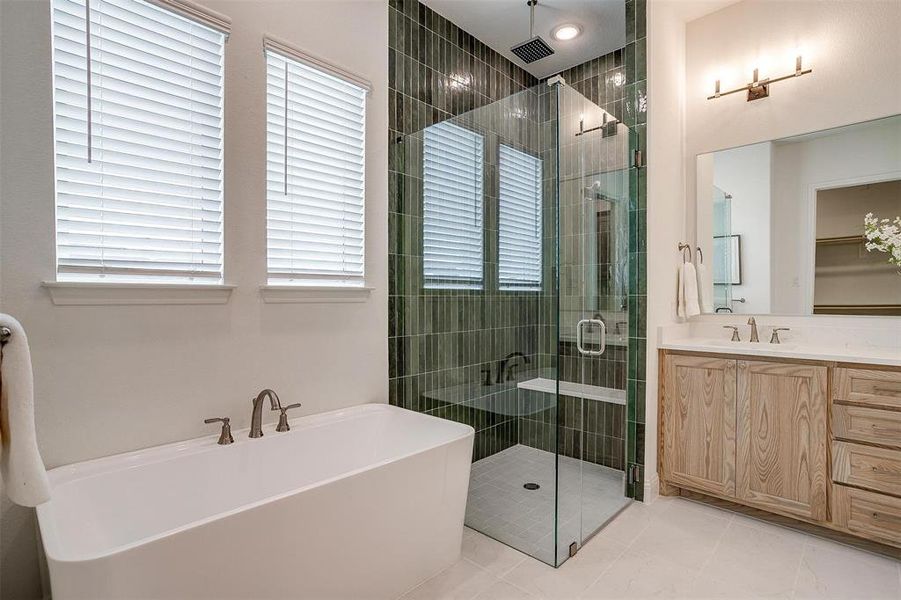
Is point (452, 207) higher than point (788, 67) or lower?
lower

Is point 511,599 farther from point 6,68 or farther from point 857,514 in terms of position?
point 6,68

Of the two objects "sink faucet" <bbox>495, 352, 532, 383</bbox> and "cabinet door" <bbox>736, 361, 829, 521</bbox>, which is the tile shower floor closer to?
"sink faucet" <bbox>495, 352, 532, 383</bbox>

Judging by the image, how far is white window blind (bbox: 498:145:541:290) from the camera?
90.2 inches

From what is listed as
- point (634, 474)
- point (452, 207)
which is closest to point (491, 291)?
point (452, 207)

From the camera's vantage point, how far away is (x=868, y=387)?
2092 mm

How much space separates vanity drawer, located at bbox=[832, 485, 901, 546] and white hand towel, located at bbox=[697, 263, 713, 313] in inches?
47.1

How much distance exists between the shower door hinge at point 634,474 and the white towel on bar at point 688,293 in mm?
1005

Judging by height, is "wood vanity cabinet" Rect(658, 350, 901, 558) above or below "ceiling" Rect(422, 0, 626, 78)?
below

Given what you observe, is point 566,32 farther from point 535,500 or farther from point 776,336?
point 535,500

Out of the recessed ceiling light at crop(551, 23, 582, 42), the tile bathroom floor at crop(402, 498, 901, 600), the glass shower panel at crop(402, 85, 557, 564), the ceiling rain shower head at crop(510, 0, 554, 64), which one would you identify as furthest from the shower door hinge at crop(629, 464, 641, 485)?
the recessed ceiling light at crop(551, 23, 582, 42)

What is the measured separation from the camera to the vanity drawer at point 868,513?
2018 mm

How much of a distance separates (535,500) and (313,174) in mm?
2004

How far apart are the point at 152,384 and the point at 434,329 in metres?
1.41

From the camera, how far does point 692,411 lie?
2.63m
